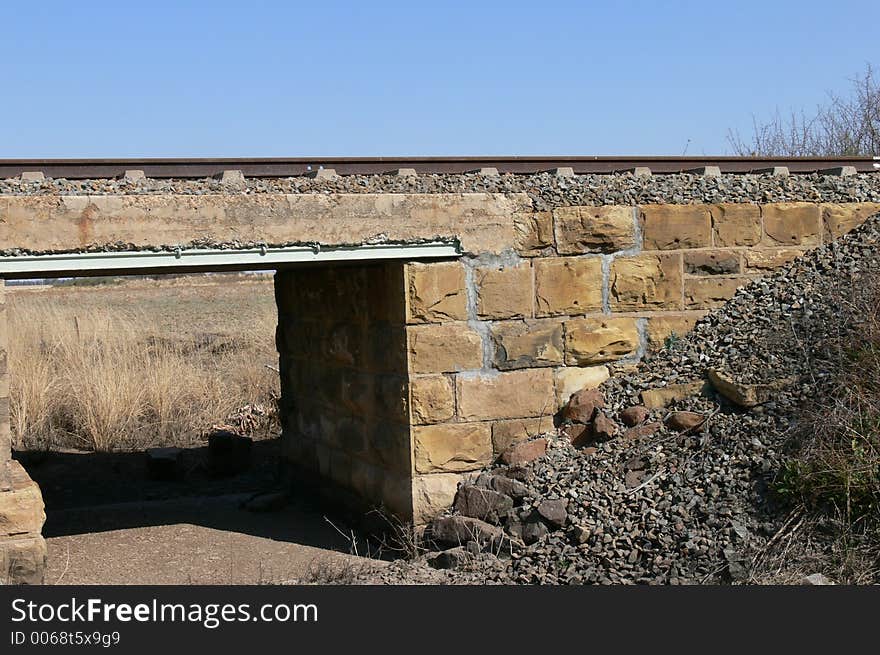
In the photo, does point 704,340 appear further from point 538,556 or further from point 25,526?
point 25,526

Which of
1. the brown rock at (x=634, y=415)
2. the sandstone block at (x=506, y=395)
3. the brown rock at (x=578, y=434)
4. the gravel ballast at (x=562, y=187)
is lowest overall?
the brown rock at (x=578, y=434)

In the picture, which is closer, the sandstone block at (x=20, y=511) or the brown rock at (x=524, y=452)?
the sandstone block at (x=20, y=511)

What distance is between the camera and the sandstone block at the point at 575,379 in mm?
7117

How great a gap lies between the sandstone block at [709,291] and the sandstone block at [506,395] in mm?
1229

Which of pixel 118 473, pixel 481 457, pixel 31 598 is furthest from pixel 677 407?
pixel 118 473

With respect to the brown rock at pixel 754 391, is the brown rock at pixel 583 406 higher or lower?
lower

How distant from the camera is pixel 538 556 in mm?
6043

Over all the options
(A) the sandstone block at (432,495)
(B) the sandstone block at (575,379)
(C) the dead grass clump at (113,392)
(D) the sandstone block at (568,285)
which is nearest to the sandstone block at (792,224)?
(D) the sandstone block at (568,285)

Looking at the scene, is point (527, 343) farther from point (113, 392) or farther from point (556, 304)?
point (113, 392)

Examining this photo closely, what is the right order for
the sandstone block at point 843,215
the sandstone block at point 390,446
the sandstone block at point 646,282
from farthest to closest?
the sandstone block at point 843,215, the sandstone block at point 646,282, the sandstone block at point 390,446

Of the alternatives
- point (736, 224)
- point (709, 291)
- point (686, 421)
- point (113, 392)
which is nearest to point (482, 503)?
point (686, 421)

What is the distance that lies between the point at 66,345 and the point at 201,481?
3.90m

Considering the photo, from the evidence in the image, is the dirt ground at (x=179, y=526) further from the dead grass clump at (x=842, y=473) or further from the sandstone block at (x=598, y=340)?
the dead grass clump at (x=842, y=473)

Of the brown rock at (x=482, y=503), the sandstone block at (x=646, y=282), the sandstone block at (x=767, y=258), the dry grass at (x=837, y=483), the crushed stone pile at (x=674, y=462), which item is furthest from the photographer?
the sandstone block at (x=767, y=258)
